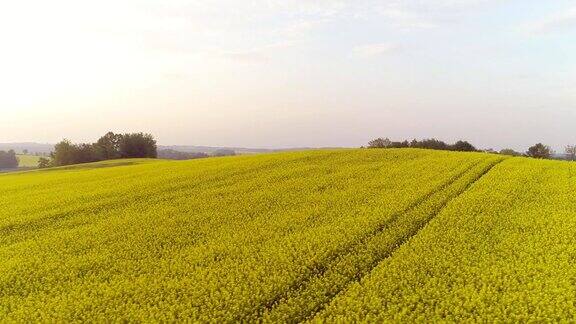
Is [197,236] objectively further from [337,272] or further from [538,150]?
[538,150]

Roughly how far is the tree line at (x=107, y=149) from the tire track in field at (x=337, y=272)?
323ft

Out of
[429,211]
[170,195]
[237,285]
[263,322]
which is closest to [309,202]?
[429,211]

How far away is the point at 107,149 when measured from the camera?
111 meters

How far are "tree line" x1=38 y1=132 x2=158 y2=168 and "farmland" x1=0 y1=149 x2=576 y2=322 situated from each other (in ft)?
261

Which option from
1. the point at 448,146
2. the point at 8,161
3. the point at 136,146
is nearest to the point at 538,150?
the point at 448,146

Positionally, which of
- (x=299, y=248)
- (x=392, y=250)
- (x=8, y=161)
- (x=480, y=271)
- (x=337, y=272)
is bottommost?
(x=337, y=272)

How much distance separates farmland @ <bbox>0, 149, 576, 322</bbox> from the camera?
45.4 feet

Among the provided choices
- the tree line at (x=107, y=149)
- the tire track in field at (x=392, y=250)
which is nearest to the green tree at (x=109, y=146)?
the tree line at (x=107, y=149)

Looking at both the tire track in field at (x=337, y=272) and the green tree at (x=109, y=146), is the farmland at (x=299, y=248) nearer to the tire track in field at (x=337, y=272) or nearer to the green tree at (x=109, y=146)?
the tire track in field at (x=337, y=272)

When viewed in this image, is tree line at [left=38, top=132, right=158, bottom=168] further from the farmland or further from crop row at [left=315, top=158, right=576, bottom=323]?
crop row at [left=315, top=158, right=576, bottom=323]

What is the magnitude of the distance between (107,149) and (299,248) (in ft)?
336

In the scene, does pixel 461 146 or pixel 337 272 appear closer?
pixel 337 272

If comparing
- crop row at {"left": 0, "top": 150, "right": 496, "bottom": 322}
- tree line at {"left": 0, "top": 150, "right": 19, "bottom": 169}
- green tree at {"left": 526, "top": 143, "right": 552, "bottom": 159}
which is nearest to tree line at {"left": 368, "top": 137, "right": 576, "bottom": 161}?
green tree at {"left": 526, "top": 143, "right": 552, "bottom": 159}

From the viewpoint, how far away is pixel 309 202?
1008 inches
